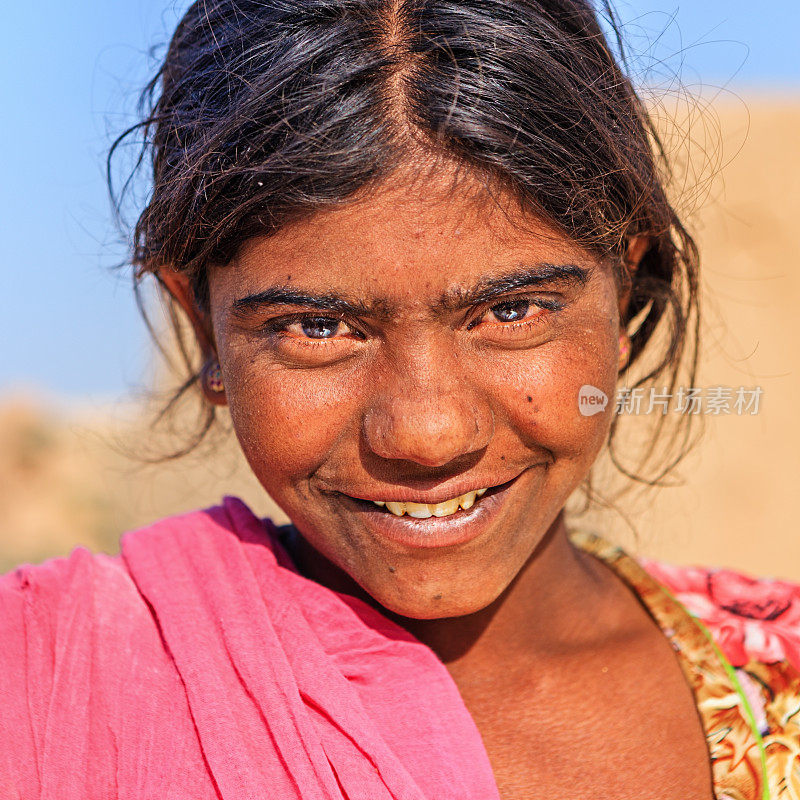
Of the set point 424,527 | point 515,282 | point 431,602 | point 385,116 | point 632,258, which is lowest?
point 431,602

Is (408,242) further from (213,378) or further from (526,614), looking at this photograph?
(526,614)

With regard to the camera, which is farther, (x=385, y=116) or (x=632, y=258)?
(x=632, y=258)

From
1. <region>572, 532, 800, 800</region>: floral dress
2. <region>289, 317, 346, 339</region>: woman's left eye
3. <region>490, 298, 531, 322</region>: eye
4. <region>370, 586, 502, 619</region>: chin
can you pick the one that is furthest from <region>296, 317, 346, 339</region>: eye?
<region>572, 532, 800, 800</region>: floral dress

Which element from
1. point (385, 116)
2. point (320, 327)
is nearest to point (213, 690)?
point (320, 327)

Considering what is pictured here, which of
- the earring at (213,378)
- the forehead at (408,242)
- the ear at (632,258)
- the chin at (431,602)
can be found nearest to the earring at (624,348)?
the ear at (632,258)

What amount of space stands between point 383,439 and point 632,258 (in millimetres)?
675

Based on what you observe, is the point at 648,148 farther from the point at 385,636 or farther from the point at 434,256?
the point at 385,636

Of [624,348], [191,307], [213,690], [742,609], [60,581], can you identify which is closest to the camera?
[213,690]

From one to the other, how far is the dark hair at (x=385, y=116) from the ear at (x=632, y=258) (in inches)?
4.7

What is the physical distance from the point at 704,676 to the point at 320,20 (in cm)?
129

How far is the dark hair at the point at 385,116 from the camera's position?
140 centimetres

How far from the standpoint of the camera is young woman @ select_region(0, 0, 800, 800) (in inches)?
54.9

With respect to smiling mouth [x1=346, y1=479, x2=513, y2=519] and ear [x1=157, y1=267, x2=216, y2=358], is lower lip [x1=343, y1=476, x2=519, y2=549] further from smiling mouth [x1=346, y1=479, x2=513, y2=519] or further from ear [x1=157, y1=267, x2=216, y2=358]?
ear [x1=157, y1=267, x2=216, y2=358]

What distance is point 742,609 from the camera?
1.95m
